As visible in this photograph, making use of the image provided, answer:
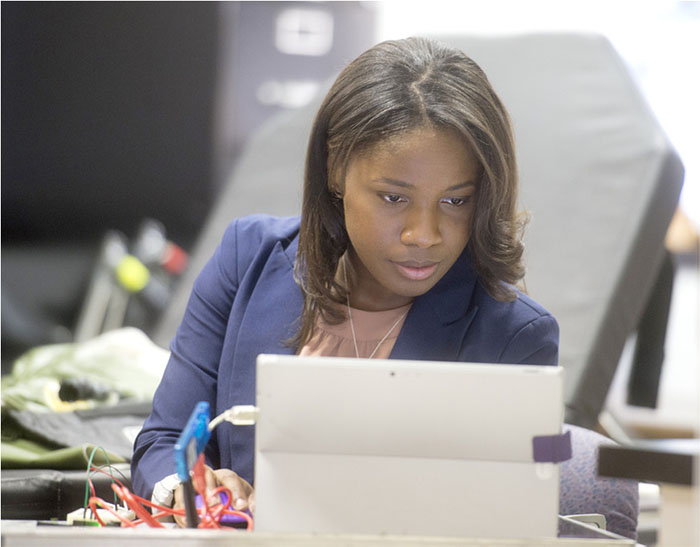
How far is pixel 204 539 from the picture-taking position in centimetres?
68

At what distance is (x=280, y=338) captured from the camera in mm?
1207

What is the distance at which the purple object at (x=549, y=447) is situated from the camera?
2.42 feet

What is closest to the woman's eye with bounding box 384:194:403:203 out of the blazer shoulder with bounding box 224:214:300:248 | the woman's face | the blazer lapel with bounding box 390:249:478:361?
the woman's face

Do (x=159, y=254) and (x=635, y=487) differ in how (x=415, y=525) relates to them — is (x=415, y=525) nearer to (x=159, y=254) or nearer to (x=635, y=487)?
(x=635, y=487)

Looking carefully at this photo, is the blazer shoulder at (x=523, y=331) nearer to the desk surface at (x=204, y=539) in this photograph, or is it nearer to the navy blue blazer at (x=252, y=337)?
the navy blue blazer at (x=252, y=337)

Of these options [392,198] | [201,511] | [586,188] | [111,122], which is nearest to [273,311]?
[392,198]

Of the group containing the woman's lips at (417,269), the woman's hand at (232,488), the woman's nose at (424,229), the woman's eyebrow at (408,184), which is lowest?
the woman's hand at (232,488)

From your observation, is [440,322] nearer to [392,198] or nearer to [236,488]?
[392,198]

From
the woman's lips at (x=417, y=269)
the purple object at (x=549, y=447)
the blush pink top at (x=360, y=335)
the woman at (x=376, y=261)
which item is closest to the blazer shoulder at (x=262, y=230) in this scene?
the woman at (x=376, y=261)

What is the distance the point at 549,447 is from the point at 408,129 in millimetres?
452

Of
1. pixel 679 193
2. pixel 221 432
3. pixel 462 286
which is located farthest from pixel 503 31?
pixel 221 432

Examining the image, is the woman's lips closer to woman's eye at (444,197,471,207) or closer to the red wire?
woman's eye at (444,197,471,207)

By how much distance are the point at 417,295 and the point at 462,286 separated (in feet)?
0.20

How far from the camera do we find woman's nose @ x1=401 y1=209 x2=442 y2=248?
40.4 inches
